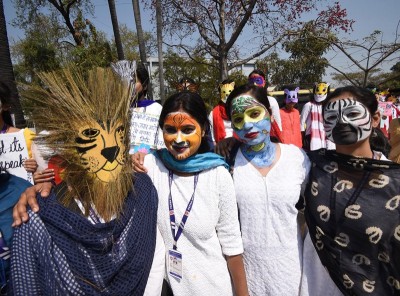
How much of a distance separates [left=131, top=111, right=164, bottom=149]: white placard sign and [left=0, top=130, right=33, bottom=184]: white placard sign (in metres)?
0.91

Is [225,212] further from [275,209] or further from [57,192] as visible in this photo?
[57,192]

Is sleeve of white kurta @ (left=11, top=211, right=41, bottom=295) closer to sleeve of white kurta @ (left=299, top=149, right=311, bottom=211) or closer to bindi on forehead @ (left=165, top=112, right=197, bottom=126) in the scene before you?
bindi on forehead @ (left=165, top=112, right=197, bottom=126)

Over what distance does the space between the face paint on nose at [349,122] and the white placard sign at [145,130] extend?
1.56 metres

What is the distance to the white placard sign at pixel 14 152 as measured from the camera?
246cm

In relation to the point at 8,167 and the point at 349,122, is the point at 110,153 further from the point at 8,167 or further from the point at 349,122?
the point at 8,167

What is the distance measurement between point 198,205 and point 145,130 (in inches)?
51.4

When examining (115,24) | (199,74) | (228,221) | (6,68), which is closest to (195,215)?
(228,221)

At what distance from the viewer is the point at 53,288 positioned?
132 cm

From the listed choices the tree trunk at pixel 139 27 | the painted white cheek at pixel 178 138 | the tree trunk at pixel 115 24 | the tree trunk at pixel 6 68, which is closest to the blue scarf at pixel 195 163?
the painted white cheek at pixel 178 138

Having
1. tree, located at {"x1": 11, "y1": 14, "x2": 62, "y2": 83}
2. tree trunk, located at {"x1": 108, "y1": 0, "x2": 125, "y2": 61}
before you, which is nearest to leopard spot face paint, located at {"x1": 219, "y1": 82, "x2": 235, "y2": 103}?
tree trunk, located at {"x1": 108, "y1": 0, "x2": 125, "y2": 61}

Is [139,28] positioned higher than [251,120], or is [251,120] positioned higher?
[139,28]

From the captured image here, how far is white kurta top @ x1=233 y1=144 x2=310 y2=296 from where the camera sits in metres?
1.76

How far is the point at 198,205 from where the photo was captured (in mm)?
1670

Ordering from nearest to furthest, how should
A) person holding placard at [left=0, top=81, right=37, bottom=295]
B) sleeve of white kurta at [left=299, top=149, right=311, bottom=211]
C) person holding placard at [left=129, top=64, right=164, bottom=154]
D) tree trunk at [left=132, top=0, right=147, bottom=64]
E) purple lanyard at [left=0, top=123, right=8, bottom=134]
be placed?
person holding placard at [left=0, top=81, right=37, bottom=295] → sleeve of white kurta at [left=299, top=149, right=311, bottom=211] → purple lanyard at [left=0, top=123, right=8, bottom=134] → person holding placard at [left=129, top=64, right=164, bottom=154] → tree trunk at [left=132, top=0, right=147, bottom=64]
